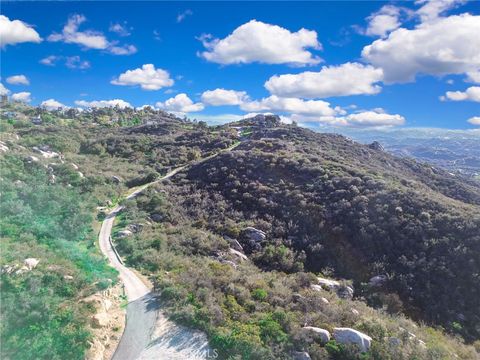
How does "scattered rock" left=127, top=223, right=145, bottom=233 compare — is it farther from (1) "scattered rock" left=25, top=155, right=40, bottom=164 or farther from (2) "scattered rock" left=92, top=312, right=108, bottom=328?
(1) "scattered rock" left=25, top=155, right=40, bottom=164

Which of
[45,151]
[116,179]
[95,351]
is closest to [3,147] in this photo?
[45,151]

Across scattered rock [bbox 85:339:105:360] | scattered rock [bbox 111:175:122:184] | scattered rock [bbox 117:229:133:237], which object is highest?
scattered rock [bbox 111:175:122:184]

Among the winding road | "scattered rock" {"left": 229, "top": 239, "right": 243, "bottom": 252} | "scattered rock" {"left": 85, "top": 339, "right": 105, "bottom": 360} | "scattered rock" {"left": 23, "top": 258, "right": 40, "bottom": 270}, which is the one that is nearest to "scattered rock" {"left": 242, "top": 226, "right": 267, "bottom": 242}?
"scattered rock" {"left": 229, "top": 239, "right": 243, "bottom": 252}

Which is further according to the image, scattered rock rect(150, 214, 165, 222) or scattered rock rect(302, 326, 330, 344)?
scattered rock rect(150, 214, 165, 222)

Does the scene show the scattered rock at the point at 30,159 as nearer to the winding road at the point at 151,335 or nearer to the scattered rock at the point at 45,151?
the scattered rock at the point at 45,151

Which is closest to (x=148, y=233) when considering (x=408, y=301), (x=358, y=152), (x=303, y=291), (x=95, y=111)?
(x=303, y=291)

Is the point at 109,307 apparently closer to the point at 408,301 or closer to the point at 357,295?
the point at 357,295

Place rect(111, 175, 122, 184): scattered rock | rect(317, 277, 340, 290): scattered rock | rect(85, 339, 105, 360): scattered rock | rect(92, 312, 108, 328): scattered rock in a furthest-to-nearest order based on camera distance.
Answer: rect(111, 175, 122, 184): scattered rock, rect(317, 277, 340, 290): scattered rock, rect(92, 312, 108, 328): scattered rock, rect(85, 339, 105, 360): scattered rock
